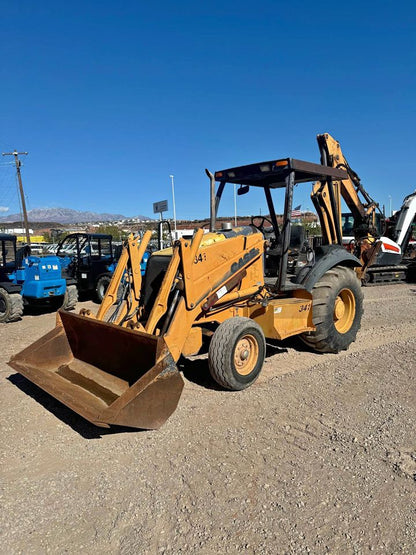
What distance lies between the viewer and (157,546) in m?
2.41

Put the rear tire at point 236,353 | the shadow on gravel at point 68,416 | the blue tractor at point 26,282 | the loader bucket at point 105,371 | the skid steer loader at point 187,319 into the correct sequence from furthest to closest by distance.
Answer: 1. the blue tractor at point 26,282
2. the rear tire at point 236,353
3. the shadow on gravel at point 68,416
4. the skid steer loader at point 187,319
5. the loader bucket at point 105,371

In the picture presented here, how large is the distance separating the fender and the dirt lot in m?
1.30

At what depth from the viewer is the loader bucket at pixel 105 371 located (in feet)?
10.9

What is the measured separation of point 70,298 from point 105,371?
20.7ft

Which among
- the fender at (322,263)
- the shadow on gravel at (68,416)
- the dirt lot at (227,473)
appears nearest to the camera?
the dirt lot at (227,473)

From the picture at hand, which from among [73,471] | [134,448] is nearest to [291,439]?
[134,448]

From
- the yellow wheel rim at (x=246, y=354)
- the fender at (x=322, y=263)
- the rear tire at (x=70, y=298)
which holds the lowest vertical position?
the rear tire at (x=70, y=298)

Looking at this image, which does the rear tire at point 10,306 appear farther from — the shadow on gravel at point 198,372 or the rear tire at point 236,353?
the rear tire at point 236,353

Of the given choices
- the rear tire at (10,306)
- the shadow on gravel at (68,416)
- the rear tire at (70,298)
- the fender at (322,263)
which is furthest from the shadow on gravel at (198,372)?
the rear tire at (70,298)

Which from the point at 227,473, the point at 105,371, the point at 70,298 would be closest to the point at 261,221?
the point at 105,371

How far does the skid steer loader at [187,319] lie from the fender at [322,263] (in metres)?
0.02

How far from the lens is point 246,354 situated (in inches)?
178

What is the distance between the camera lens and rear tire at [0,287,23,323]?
8.88 metres

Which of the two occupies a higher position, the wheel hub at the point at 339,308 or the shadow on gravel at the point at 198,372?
the wheel hub at the point at 339,308
